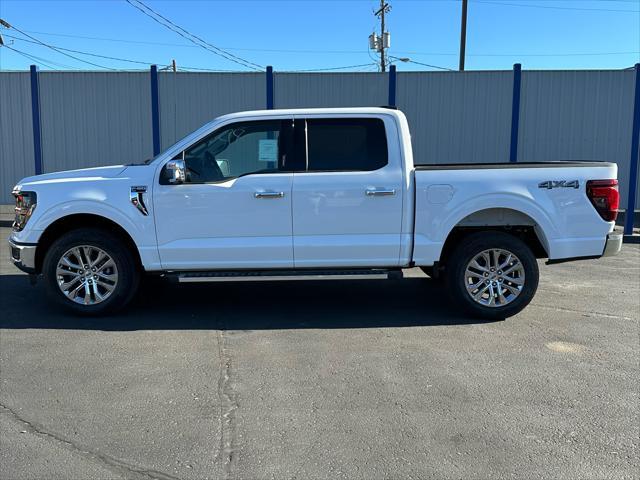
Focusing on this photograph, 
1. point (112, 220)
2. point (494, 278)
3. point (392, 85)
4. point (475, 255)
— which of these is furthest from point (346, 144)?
point (392, 85)

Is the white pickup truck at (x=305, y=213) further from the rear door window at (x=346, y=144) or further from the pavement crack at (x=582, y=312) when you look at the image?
the pavement crack at (x=582, y=312)

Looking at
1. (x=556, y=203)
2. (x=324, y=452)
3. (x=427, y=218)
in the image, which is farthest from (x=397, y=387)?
(x=556, y=203)

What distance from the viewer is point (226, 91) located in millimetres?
12875

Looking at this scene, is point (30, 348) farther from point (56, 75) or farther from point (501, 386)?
point (56, 75)

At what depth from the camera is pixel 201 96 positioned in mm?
12938

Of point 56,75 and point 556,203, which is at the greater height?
point 56,75

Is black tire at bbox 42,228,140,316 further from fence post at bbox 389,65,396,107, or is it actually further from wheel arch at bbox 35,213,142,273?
fence post at bbox 389,65,396,107

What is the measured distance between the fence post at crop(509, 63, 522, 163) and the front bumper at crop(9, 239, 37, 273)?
10.2 metres

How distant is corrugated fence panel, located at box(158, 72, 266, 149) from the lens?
12.8m

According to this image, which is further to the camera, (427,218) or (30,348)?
(427,218)

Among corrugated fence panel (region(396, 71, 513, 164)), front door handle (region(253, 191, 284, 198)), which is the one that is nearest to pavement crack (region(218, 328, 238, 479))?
front door handle (region(253, 191, 284, 198))

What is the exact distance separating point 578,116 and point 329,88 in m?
5.67

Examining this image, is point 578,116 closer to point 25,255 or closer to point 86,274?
point 86,274

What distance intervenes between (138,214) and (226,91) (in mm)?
8045
